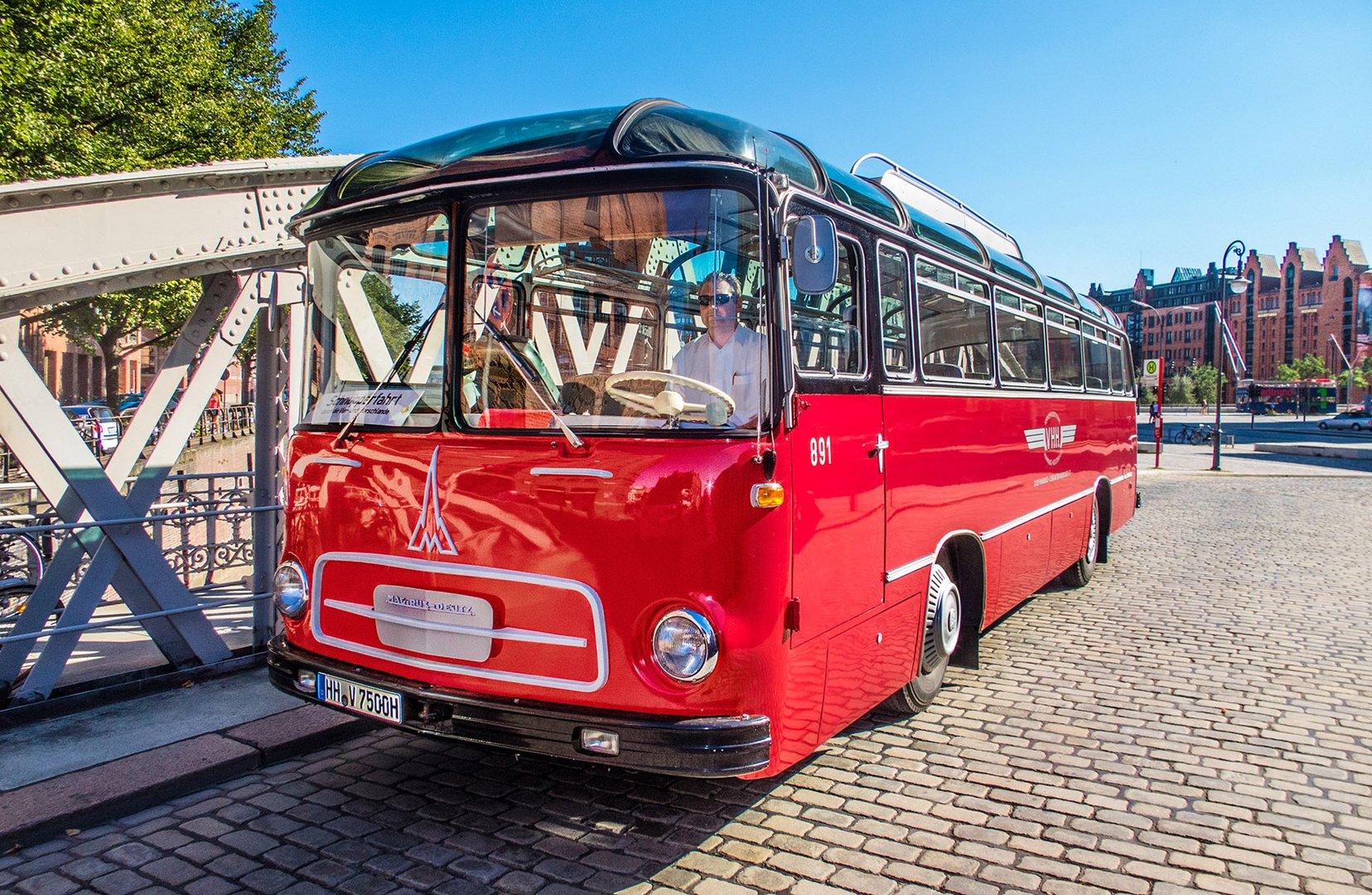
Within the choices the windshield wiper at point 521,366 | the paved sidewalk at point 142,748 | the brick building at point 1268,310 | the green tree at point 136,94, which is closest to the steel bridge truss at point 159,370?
the paved sidewalk at point 142,748

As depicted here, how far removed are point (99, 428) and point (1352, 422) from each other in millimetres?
73851

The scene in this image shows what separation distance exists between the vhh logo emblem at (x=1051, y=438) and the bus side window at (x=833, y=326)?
3.20 meters

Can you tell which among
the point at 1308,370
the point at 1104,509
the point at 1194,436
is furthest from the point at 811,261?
the point at 1308,370

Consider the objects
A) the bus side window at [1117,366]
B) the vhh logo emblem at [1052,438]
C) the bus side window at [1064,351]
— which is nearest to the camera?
the vhh logo emblem at [1052,438]

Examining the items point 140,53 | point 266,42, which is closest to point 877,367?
point 140,53

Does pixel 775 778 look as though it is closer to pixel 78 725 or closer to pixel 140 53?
pixel 78 725

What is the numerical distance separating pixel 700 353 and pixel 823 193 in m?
1.11

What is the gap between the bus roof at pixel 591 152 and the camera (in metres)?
3.89

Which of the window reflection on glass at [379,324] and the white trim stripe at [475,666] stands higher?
the window reflection on glass at [379,324]

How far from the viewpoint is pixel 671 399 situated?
3.85 meters

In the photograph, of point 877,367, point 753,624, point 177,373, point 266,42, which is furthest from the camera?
point 266,42

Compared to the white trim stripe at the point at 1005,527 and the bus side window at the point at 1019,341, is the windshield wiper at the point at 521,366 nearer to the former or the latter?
the white trim stripe at the point at 1005,527

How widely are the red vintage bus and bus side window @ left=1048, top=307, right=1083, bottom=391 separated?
3.84 meters

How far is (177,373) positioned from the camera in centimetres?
655
